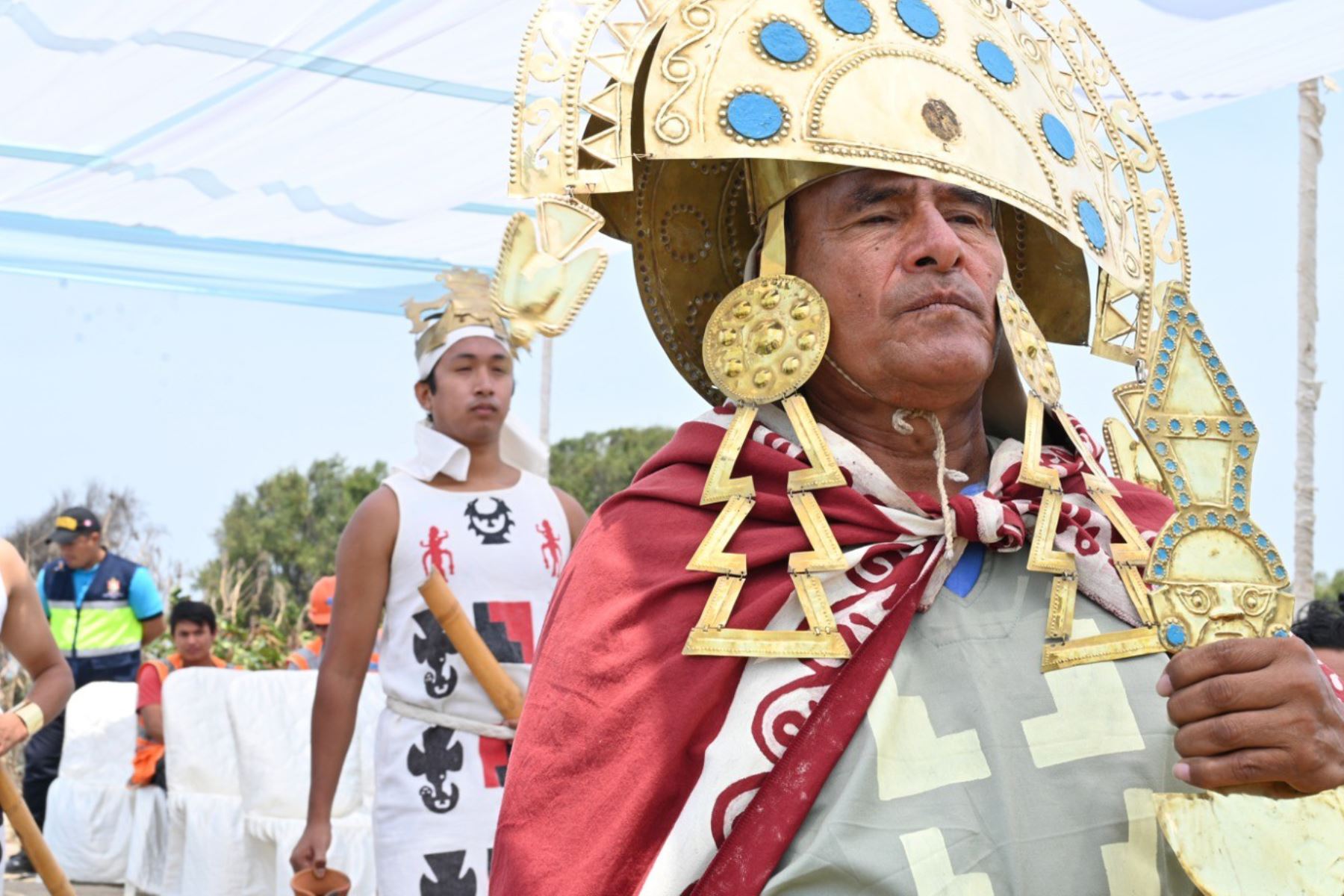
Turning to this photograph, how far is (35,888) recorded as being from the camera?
369 inches

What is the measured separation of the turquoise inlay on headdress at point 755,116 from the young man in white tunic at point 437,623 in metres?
2.20

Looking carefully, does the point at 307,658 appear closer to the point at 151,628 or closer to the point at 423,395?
the point at 151,628

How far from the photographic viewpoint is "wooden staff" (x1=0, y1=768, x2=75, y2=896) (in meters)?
4.66

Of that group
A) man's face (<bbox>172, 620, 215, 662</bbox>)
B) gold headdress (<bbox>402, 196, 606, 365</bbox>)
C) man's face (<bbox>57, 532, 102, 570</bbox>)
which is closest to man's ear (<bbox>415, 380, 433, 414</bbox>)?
gold headdress (<bbox>402, 196, 606, 365</bbox>)

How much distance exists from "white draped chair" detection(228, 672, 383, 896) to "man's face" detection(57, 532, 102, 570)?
2.41 metres

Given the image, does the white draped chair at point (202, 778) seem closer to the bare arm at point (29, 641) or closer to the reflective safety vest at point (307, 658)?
the reflective safety vest at point (307, 658)

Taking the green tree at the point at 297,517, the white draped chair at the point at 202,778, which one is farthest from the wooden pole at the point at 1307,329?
the green tree at the point at 297,517

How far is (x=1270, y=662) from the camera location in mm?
1791

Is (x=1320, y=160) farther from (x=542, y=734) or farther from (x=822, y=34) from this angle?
(x=542, y=734)

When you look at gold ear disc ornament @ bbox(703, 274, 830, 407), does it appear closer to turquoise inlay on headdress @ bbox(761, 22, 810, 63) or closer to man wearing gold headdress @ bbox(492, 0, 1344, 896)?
man wearing gold headdress @ bbox(492, 0, 1344, 896)

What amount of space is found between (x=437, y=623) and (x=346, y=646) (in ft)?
1.00

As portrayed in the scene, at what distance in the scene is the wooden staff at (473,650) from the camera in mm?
3996

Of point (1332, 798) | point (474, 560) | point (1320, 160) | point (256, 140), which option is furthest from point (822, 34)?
point (1320, 160)

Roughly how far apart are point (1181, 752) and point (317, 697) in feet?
9.82
